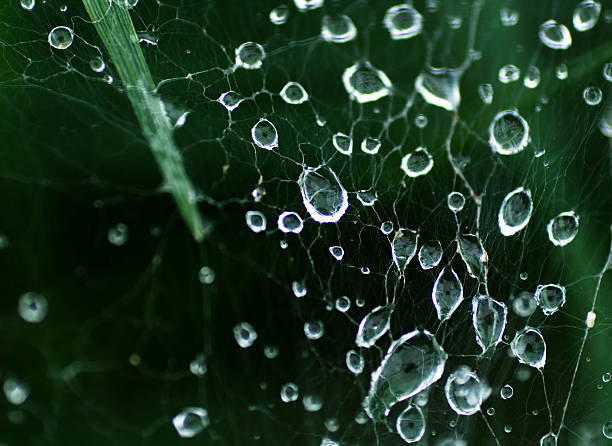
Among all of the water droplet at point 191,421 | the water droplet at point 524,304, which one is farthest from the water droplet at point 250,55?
the water droplet at point 191,421

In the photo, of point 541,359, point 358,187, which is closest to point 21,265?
point 358,187

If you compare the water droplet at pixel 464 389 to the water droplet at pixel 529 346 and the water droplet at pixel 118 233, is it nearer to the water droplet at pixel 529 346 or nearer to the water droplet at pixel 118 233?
the water droplet at pixel 529 346

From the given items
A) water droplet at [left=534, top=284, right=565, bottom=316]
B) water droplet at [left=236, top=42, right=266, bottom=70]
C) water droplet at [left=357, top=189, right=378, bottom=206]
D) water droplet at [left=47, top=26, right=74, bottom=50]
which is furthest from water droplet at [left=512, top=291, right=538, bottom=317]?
water droplet at [left=47, top=26, right=74, bottom=50]

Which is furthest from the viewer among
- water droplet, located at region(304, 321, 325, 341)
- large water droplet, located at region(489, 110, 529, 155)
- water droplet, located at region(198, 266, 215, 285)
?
water droplet, located at region(198, 266, 215, 285)

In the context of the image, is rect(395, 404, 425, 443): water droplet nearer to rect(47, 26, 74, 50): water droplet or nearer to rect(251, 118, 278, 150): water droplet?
rect(251, 118, 278, 150): water droplet

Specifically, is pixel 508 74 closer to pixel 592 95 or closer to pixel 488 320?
pixel 592 95

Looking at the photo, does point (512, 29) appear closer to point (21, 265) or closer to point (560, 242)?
point (560, 242)
